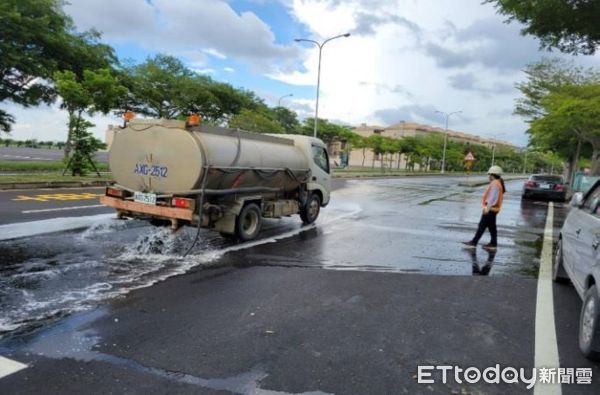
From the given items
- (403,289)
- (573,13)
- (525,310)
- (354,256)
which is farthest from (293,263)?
(573,13)

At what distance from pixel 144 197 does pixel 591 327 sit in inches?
256

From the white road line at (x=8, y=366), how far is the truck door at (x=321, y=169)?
830 centimetres

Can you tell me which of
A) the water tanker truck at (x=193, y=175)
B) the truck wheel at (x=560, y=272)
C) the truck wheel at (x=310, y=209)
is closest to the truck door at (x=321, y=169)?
the truck wheel at (x=310, y=209)

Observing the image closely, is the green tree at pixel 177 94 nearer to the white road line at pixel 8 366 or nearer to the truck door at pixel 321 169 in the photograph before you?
the truck door at pixel 321 169

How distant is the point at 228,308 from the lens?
5.07m

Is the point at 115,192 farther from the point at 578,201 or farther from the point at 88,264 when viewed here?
the point at 578,201

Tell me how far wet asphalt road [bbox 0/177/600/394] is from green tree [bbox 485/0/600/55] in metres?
6.05

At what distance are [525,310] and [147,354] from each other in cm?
403

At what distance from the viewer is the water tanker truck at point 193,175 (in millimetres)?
7574

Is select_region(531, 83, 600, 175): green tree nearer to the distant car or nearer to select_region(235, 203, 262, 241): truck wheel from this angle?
the distant car

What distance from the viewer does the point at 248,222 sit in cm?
910

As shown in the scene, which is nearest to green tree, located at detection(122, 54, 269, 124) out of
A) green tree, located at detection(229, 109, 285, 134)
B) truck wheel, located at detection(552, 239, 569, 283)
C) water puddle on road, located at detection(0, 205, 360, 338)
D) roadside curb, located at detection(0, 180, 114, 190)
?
green tree, located at detection(229, 109, 285, 134)

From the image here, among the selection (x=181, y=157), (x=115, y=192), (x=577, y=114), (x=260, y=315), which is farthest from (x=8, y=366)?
(x=577, y=114)

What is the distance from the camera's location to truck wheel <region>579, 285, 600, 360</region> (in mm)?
3846
